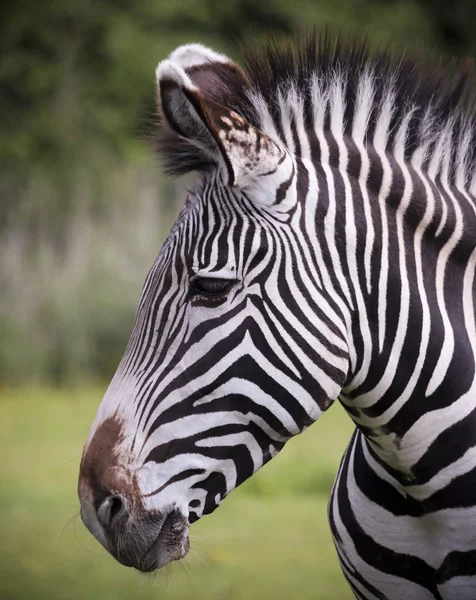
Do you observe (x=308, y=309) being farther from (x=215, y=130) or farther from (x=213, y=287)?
(x=215, y=130)

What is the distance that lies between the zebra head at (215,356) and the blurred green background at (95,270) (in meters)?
0.33

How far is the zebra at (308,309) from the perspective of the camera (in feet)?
6.79

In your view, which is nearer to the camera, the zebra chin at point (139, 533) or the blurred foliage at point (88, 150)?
the zebra chin at point (139, 533)

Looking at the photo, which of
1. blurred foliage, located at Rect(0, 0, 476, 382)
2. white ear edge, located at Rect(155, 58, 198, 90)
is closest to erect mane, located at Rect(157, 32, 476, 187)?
white ear edge, located at Rect(155, 58, 198, 90)

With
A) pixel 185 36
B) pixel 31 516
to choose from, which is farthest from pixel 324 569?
pixel 185 36

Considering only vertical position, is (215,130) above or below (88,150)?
above

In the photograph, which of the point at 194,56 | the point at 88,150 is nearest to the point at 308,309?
the point at 194,56

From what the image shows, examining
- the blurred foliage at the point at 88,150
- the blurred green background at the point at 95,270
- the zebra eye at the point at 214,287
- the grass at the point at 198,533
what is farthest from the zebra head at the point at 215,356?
the blurred foliage at the point at 88,150

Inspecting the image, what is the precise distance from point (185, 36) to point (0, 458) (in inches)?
476

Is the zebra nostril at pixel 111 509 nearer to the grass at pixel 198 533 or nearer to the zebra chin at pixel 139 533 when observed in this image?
the zebra chin at pixel 139 533

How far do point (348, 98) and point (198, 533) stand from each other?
2.52 m

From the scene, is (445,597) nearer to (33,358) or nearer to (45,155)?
(33,358)

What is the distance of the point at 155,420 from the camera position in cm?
206

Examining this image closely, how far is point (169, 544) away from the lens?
6.85 feet
